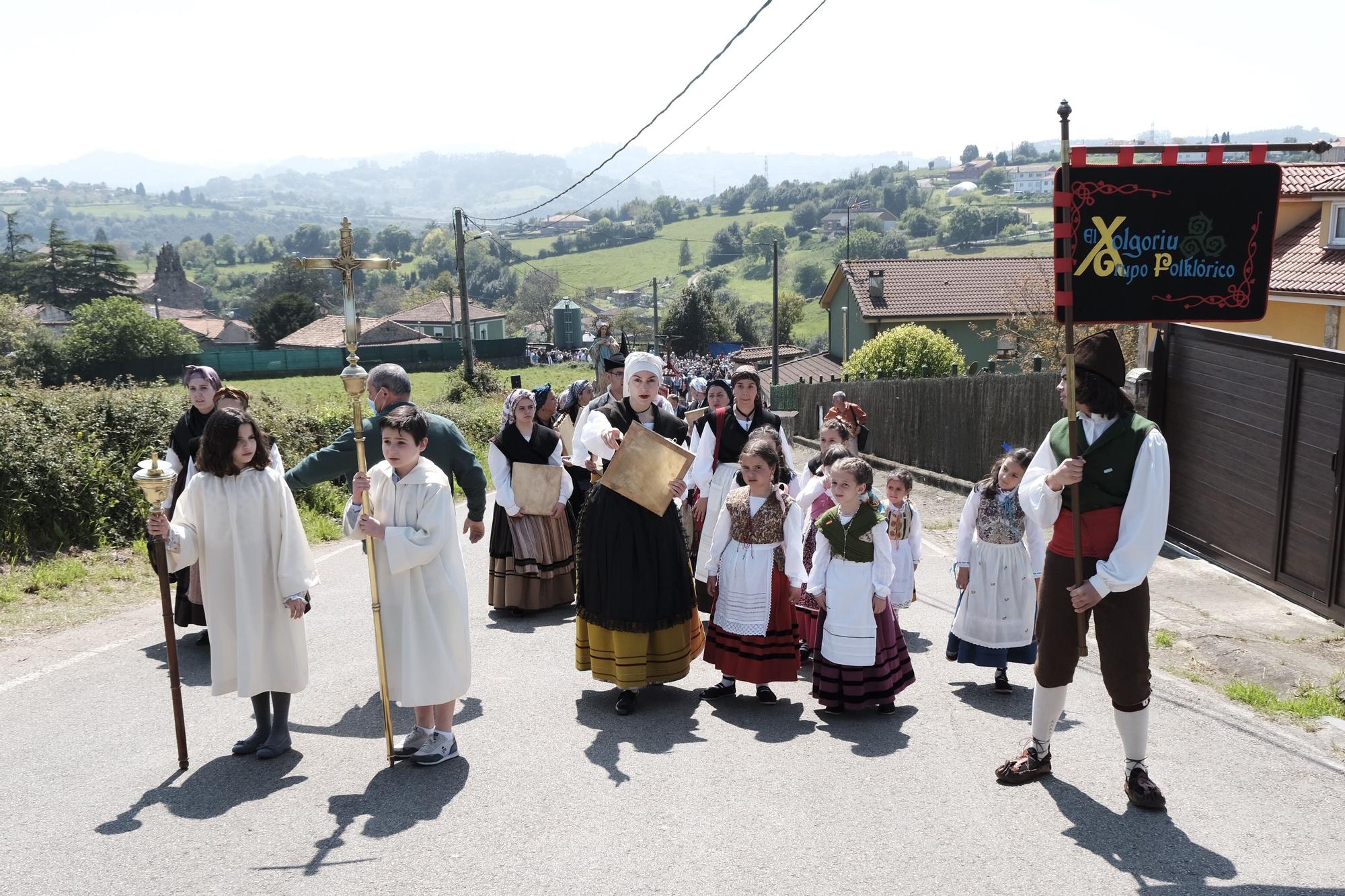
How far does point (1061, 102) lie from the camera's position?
4938mm

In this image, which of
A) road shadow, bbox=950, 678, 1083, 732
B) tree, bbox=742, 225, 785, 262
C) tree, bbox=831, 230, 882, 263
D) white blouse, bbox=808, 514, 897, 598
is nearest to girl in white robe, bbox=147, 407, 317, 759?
white blouse, bbox=808, 514, 897, 598

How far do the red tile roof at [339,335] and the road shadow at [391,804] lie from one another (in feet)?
238

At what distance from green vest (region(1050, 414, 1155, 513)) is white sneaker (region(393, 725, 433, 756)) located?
3.35 metres

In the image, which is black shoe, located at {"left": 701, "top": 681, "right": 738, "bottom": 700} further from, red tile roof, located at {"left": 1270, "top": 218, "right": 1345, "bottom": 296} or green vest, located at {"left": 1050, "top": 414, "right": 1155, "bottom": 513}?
red tile roof, located at {"left": 1270, "top": 218, "right": 1345, "bottom": 296}

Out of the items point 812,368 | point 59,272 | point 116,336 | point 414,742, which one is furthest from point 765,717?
point 59,272

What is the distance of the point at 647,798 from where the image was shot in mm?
5133

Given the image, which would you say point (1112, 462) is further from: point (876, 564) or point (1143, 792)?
point (876, 564)

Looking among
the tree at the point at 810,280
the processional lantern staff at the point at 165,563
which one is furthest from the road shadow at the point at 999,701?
the tree at the point at 810,280

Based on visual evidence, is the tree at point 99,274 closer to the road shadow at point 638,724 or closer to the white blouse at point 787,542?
the road shadow at point 638,724

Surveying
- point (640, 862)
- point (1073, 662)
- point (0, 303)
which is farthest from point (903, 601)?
point (0, 303)

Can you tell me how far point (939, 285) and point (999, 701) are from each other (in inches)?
1801

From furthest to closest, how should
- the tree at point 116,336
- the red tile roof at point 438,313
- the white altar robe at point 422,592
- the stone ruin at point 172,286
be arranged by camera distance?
the stone ruin at point 172,286 < the red tile roof at point 438,313 < the tree at point 116,336 < the white altar robe at point 422,592

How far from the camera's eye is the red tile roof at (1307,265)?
17.2m

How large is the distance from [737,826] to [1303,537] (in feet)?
16.1
